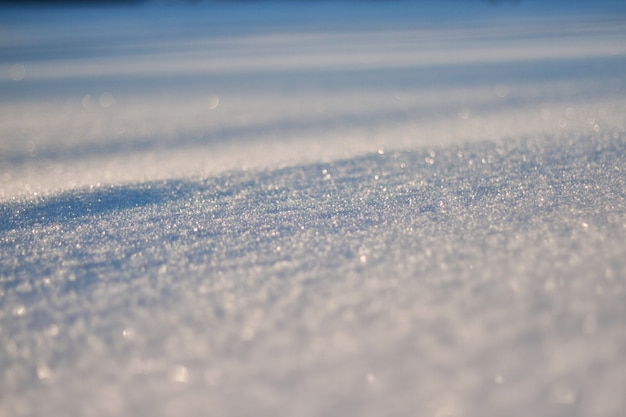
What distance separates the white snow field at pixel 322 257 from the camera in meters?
0.34

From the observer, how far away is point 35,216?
0.63 m

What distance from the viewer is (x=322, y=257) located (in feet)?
1.64

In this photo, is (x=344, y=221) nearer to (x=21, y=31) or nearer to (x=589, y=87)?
(x=589, y=87)

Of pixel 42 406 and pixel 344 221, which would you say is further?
pixel 344 221

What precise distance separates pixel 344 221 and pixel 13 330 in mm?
325

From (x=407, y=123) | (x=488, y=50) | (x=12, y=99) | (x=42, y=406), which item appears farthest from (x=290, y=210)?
Result: (x=488, y=50)

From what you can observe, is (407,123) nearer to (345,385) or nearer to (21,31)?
(345,385)

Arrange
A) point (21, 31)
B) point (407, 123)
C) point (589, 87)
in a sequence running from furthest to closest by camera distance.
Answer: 1. point (21, 31)
2. point (589, 87)
3. point (407, 123)

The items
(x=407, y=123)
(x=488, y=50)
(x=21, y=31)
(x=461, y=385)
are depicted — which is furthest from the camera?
(x=21, y=31)

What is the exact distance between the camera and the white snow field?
343 mm

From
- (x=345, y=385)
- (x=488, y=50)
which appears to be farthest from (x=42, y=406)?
(x=488, y=50)

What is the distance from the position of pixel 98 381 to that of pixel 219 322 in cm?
9

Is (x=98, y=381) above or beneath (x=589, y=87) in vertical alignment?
beneath

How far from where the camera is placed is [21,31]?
375cm
